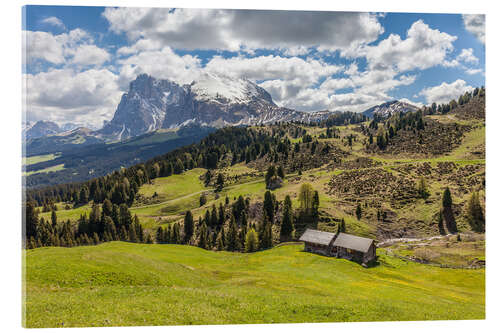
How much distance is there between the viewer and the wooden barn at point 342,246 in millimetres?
45156

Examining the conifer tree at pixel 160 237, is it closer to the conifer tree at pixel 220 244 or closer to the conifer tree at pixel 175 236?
the conifer tree at pixel 175 236

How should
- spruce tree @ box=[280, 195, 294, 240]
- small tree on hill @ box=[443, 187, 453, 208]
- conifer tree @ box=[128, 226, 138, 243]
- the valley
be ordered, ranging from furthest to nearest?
conifer tree @ box=[128, 226, 138, 243] → spruce tree @ box=[280, 195, 294, 240] → small tree on hill @ box=[443, 187, 453, 208] → the valley

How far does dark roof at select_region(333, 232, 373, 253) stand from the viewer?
44503 mm

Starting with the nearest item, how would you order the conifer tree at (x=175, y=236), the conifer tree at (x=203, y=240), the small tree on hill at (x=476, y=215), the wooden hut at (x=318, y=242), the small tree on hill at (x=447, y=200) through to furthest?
the small tree on hill at (x=476, y=215)
the wooden hut at (x=318, y=242)
the conifer tree at (x=203, y=240)
the small tree on hill at (x=447, y=200)
the conifer tree at (x=175, y=236)

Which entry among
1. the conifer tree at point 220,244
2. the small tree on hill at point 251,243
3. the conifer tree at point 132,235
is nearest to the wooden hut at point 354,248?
the small tree on hill at point 251,243

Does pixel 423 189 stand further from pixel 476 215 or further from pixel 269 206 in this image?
pixel 269 206

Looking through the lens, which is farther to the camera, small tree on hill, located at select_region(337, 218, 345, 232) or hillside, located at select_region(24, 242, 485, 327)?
small tree on hill, located at select_region(337, 218, 345, 232)

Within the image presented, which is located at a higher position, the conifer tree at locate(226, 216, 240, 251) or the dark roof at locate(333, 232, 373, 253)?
the dark roof at locate(333, 232, 373, 253)

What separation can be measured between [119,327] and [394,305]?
58.0ft

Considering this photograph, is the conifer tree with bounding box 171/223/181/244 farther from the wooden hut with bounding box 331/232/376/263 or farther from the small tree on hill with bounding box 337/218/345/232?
the small tree on hill with bounding box 337/218/345/232

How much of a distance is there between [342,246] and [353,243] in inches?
78.9

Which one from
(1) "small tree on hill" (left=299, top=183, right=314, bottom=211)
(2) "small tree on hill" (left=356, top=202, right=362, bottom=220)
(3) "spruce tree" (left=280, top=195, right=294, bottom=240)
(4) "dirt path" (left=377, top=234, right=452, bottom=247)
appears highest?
(1) "small tree on hill" (left=299, top=183, right=314, bottom=211)

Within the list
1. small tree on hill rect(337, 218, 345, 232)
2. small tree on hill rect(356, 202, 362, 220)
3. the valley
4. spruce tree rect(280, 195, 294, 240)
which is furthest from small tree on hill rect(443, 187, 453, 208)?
spruce tree rect(280, 195, 294, 240)
